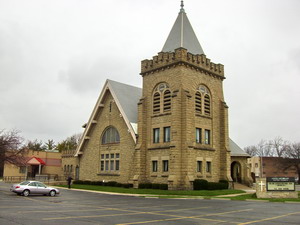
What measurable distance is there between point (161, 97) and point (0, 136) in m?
18.1

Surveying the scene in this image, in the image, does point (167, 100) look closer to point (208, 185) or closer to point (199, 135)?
point (199, 135)

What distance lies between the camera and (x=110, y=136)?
41375 mm

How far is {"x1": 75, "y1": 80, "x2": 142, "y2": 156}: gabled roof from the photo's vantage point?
123ft

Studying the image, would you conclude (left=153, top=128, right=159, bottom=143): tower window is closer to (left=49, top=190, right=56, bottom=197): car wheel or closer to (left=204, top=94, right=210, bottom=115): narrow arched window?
(left=204, top=94, right=210, bottom=115): narrow arched window

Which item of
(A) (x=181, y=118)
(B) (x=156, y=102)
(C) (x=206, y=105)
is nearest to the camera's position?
(A) (x=181, y=118)

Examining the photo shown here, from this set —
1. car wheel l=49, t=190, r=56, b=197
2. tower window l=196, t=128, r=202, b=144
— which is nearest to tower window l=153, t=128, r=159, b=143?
tower window l=196, t=128, r=202, b=144

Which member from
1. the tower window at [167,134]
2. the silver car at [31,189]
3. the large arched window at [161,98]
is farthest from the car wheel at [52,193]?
the large arched window at [161,98]

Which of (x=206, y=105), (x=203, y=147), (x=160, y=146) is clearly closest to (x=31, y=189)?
(x=160, y=146)

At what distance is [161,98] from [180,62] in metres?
4.41

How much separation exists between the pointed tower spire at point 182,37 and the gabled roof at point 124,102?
318 inches

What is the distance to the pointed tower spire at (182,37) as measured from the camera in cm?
3615

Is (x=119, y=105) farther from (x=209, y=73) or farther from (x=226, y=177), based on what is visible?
(x=226, y=177)

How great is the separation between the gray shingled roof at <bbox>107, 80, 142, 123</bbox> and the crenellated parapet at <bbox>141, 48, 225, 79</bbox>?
4719mm

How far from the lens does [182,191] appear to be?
96.9ft
